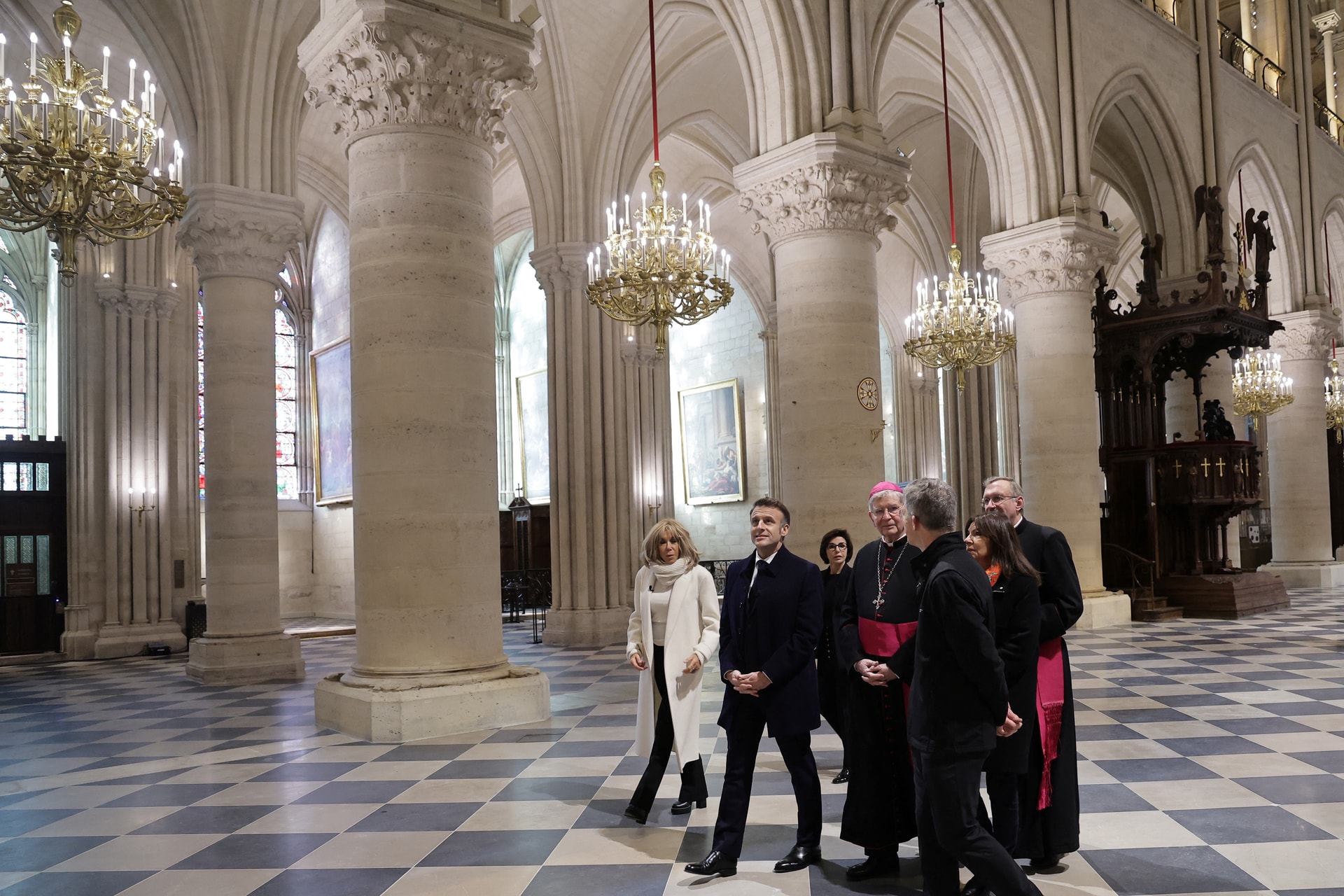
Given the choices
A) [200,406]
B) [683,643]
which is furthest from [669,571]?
[200,406]

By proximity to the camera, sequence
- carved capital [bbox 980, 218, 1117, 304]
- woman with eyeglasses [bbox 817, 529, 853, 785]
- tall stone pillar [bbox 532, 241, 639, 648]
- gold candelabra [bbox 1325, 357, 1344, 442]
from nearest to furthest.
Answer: woman with eyeglasses [bbox 817, 529, 853, 785]
carved capital [bbox 980, 218, 1117, 304]
tall stone pillar [bbox 532, 241, 639, 648]
gold candelabra [bbox 1325, 357, 1344, 442]

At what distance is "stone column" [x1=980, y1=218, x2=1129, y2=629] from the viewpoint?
43.4 ft

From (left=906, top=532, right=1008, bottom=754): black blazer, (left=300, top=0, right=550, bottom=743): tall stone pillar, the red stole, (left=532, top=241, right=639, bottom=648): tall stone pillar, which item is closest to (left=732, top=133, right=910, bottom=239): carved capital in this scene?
(left=300, top=0, right=550, bottom=743): tall stone pillar

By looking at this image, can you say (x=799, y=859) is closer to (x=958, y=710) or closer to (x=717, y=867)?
(x=717, y=867)

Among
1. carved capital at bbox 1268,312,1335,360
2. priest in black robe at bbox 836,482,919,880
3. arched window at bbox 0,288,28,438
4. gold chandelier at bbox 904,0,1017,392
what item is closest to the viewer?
priest in black robe at bbox 836,482,919,880

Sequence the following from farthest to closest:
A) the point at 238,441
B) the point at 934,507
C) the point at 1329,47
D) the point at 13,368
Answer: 1. the point at 1329,47
2. the point at 13,368
3. the point at 238,441
4. the point at 934,507

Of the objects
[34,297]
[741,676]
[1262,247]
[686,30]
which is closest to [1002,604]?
[741,676]

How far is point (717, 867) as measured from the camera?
12.8 ft

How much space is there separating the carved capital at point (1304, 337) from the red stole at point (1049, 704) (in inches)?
750

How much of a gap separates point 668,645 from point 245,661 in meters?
7.54

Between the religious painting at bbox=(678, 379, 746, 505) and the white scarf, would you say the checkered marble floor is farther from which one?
the religious painting at bbox=(678, 379, 746, 505)

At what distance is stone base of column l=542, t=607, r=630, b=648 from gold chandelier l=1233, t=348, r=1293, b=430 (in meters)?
11.2

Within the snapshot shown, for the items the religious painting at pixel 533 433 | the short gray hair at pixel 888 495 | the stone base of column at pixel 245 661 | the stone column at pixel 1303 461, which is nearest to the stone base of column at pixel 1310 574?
the stone column at pixel 1303 461

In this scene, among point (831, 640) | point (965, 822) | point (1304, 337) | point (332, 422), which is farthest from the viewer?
point (332, 422)
